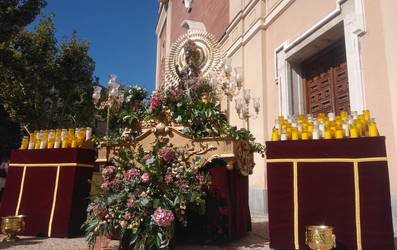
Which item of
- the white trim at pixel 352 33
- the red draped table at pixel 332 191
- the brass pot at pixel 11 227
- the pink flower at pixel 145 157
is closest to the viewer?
the red draped table at pixel 332 191

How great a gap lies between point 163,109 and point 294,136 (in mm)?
1543

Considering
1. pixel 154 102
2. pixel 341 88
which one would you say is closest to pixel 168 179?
pixel 154 102

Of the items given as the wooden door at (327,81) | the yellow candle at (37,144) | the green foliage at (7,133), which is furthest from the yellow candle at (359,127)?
the green foliage at (7,133)

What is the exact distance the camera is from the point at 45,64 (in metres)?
10.2

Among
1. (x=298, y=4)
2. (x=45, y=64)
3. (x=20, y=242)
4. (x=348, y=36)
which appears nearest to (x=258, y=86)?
(x=298, y=4)

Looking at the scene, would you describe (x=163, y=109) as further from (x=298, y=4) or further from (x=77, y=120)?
(x=77, y=120)

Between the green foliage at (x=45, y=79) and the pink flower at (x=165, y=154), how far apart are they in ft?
24.8

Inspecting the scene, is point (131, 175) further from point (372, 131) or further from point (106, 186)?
point (372, 131)

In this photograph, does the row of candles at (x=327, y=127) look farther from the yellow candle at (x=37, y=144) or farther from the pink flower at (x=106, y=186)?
the yellow candle at (x=37, y=144)

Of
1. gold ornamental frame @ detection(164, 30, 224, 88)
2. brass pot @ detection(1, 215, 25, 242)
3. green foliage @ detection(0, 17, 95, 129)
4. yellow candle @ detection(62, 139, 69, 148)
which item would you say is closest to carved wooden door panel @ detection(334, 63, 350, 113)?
gold ornamental frame @ detection(164, 30, 224, 88)

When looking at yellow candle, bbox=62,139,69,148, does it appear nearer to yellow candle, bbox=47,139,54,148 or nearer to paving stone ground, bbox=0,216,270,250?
yellow candle, bbox=47,139,54,148

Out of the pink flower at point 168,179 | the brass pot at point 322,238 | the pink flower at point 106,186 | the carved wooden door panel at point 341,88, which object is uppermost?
the carved wooden door panel at point 341,88

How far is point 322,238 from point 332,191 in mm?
478

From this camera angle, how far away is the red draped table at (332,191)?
279 cm
